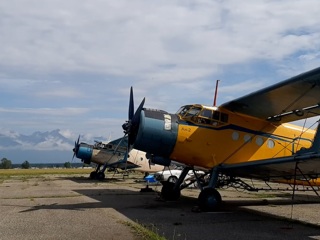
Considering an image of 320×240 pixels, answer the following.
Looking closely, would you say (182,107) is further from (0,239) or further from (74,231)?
(0,239)

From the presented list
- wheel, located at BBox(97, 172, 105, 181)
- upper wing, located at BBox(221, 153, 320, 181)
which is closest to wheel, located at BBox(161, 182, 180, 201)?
upper wing, located at BBox(221, 153, 320, 181)

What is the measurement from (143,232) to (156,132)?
15.0 ft

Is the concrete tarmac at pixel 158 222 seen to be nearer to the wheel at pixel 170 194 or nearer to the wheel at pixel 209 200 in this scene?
the wheel at pixel 209 200

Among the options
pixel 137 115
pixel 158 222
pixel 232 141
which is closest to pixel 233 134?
pixel 232 141

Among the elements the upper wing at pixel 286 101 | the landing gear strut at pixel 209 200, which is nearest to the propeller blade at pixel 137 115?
the upper wing at pixel 286 101

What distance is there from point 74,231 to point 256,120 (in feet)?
24.9

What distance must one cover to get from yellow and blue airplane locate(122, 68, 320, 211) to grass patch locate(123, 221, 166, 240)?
3.51 meters

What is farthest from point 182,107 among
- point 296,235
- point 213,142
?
point 296,235

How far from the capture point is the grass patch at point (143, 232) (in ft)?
21.6

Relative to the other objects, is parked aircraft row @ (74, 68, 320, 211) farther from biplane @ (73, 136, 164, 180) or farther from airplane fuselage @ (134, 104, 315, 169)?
biplane @ (73, 136, 164, 180)

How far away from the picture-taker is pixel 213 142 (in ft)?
39.4

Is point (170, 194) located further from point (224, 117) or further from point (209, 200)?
point (224, 117)

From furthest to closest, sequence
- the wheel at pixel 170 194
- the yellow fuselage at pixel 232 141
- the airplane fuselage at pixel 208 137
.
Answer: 1. the wheel at pixel 170 194
2. the yellow fuselage at pixel 232 141
3. the airplane fuselage at pixel 208 137

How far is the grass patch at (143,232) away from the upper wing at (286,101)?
17.9 feet
